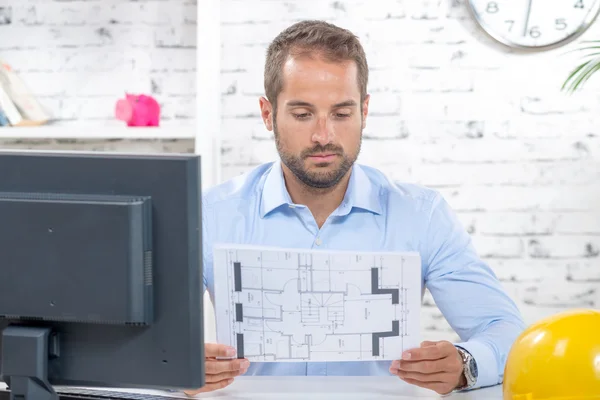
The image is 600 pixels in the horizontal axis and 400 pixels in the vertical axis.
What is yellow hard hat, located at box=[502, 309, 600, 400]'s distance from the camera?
109 centimetres

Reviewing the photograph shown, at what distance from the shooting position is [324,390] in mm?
1424

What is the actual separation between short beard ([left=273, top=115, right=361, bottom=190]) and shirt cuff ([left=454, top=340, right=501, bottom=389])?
46cm

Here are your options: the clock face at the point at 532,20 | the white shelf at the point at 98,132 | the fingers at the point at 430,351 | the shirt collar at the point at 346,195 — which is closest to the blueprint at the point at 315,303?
the fingers at the point at 430,351

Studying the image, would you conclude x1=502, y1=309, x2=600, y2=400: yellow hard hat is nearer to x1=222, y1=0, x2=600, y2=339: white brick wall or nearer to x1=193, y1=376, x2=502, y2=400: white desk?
x1=193, y1=376, x2=502, y2=400: white desk

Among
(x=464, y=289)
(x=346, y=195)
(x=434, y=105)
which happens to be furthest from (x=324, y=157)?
(x=434, y=105)

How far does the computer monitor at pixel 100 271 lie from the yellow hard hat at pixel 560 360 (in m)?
0.46

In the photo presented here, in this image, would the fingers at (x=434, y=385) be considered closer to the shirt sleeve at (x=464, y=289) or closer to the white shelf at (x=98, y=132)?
the shirt sleeve at (x=464, y=289)

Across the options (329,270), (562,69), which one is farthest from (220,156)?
(329,270)

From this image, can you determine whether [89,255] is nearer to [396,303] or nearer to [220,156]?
[396,303]

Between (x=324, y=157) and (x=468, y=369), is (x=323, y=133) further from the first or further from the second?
(x=468, y=369)

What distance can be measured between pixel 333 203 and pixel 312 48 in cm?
35

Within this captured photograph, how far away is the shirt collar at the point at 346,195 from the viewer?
1.81 meters

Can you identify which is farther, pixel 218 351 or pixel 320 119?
pixel 320 119

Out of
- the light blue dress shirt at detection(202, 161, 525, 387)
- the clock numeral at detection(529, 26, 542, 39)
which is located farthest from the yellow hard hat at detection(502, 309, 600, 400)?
the clock numeral at detection(529, 26, 542, 39)
